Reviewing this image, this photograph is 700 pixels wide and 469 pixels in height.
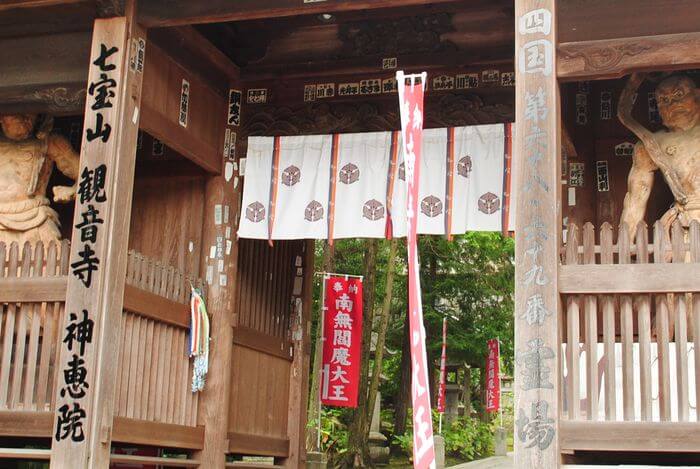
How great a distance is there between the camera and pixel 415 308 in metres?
5.93

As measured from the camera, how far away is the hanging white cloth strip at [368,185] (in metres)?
9.23

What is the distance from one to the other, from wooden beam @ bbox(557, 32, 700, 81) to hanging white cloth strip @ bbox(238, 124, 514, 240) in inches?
84.4

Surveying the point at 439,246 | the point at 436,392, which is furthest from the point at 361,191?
the point at 436,392

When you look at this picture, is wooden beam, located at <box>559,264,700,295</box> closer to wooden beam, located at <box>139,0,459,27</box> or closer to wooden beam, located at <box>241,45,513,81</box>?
wooden beam, located at <box>139,0,459,27</box>

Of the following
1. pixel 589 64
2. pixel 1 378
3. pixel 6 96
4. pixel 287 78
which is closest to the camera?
pixel 589 64

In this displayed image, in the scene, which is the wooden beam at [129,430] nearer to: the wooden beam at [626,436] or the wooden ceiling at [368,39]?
the wooden beam at [626,436]

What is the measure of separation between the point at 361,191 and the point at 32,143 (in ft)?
11.9

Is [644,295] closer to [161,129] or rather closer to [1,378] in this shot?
[161,129]

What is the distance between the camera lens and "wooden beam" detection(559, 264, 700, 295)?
6.64 m

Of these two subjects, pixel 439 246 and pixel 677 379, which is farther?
pixel 439 246

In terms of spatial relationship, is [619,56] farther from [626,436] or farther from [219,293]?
[219,293]

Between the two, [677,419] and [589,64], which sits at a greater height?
[589,64]

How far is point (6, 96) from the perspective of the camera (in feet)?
29.8

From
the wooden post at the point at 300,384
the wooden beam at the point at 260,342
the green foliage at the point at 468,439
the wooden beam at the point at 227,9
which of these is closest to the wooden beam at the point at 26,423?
the wooden beam at the point at 260,342
